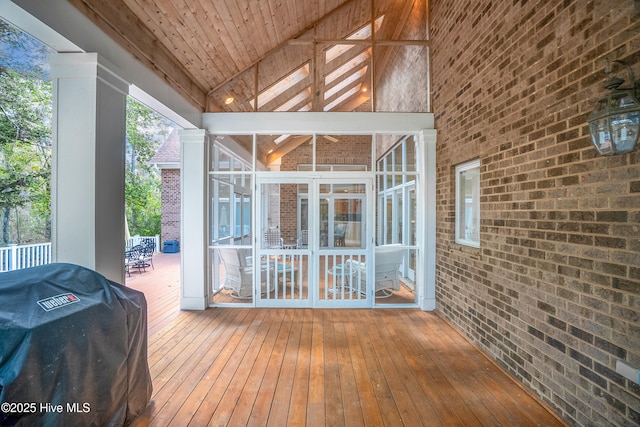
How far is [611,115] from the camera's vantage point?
1.67m

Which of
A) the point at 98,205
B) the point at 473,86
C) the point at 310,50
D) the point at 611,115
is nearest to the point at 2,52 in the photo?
the point at 98,205

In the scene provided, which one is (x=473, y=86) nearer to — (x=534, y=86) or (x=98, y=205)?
(x=534, y=86)

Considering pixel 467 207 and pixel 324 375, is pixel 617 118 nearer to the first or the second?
pixel 467 207

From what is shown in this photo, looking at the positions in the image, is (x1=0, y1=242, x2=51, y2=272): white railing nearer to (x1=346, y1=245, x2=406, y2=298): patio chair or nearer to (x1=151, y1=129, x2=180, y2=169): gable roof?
(x1=346, y1=245, x2=406, y2=298): patio chair

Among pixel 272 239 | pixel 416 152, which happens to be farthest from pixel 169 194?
pixel 416 152

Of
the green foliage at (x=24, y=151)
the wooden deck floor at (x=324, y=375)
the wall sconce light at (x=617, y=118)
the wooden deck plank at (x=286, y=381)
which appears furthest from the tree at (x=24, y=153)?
the wall sconce light at (x=617, y=118)

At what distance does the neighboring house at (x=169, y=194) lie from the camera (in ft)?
39.4

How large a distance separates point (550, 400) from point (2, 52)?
8331 mm

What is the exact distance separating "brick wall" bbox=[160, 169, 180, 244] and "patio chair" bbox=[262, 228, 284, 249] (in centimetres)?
889

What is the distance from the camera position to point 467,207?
376cm

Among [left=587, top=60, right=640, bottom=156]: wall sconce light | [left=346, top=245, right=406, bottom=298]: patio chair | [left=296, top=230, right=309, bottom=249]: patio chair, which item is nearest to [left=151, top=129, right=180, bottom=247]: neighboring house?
[left=296, top=230, right=309, bottom=249]: patio chair

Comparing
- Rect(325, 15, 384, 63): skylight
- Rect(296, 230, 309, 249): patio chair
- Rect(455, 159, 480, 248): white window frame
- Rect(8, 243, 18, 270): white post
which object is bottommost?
Rect(8, 243, 18, 270): white post

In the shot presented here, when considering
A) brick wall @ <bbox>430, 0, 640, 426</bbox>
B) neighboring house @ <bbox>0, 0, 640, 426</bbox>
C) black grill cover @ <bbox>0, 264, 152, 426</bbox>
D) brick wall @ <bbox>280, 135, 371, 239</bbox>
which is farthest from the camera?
brick wall @ <bbox>280, 135, 371, 239</bbox>

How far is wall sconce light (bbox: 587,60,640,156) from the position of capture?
1.61 meters
